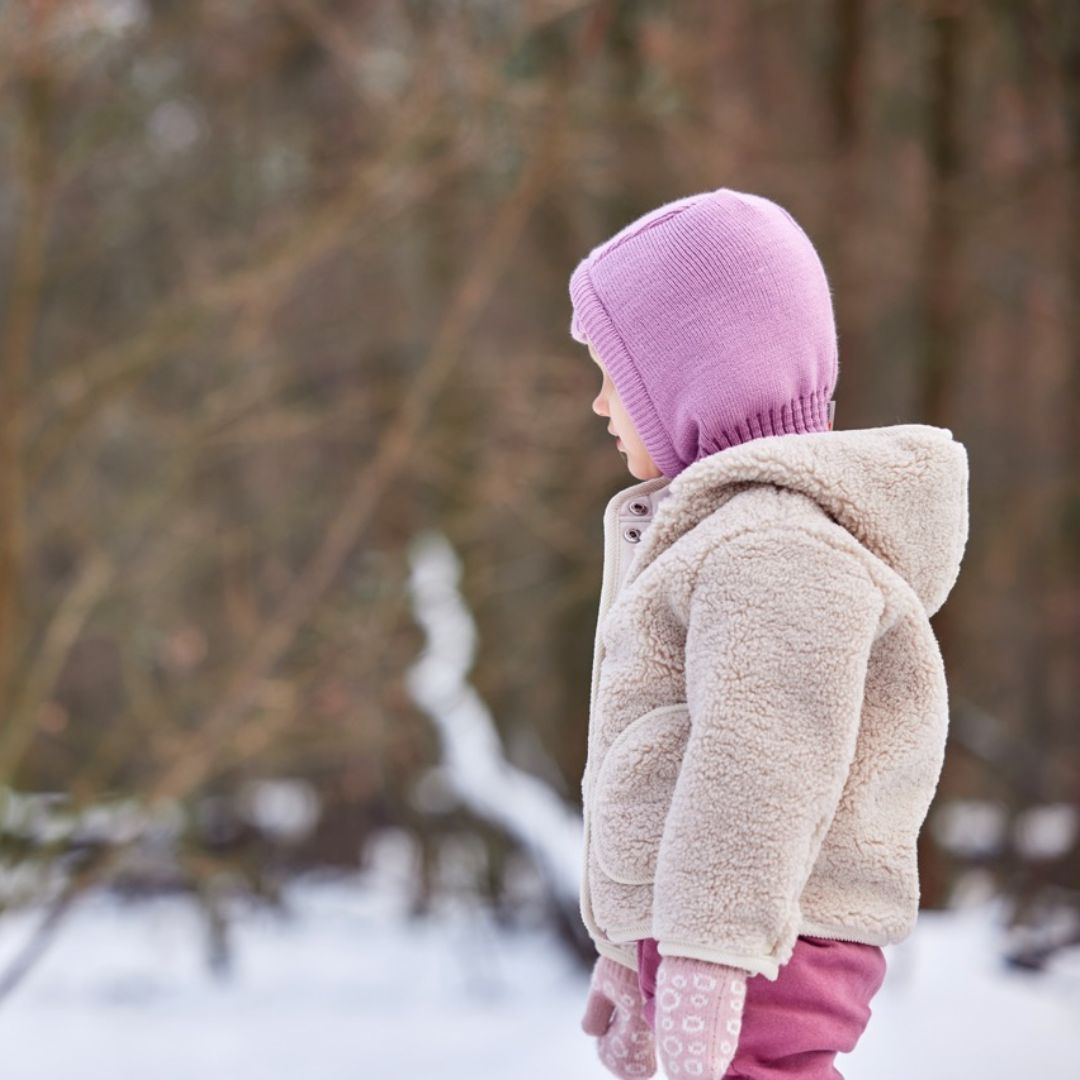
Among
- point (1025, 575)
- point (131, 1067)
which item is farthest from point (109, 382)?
point (1025, 575)

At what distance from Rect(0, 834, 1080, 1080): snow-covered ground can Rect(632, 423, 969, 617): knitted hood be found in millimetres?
2187

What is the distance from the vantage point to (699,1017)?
1408 mm

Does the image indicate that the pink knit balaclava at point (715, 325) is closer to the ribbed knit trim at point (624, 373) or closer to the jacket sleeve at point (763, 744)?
the ribbed knit trim at point (624, 373)

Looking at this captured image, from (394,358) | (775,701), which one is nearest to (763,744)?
(775,701)

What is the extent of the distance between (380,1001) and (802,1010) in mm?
6258

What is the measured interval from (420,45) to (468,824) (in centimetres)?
349

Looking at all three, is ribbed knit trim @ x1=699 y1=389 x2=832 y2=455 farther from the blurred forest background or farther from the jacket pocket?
the blurred forest background

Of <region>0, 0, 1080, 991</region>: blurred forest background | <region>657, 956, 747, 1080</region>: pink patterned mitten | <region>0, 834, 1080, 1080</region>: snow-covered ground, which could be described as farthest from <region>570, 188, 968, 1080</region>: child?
<region>0, 0, 1080, 991</region>: blurred forest background

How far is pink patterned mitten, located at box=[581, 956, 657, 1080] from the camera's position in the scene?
1.69 meters

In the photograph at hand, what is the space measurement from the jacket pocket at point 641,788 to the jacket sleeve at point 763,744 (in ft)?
0.17

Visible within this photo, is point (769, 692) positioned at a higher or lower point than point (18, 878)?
higher

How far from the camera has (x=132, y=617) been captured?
6586 millimetres

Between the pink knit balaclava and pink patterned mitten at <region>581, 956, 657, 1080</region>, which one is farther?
pink patterned mitten at <region>581, 956, 657, 1080</region>

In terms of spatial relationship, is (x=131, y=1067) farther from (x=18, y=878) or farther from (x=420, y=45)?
(x=420, y=45)
